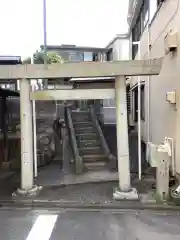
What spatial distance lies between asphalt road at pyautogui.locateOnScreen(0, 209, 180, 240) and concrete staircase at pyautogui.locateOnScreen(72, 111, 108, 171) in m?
5.13

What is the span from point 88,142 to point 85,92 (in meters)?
5.96

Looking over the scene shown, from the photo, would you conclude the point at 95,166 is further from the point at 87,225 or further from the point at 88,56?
the point at 88,56

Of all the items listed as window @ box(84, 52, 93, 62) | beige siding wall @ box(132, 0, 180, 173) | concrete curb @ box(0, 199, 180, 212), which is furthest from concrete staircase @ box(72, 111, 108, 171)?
window @ box(84, 52, 93, 62)

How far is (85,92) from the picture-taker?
343 inches

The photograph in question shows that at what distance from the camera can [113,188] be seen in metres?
9.34

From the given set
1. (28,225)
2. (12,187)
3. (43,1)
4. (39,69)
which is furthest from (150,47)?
(28,225)

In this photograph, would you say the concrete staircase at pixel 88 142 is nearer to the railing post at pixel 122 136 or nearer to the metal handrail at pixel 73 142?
the metal handrail at pixel 73 142

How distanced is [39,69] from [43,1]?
95.1 inches

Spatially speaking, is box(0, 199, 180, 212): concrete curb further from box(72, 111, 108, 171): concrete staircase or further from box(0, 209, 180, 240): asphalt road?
box(72, 111, 108, 171): concrete staircase

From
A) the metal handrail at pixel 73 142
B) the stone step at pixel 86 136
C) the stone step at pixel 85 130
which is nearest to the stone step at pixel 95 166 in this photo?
the metal handrail at pixel 73 142

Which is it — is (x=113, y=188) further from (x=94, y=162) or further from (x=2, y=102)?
(x=2, y=102)

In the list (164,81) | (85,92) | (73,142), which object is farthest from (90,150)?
(85,92)

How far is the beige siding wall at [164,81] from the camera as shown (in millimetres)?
9148

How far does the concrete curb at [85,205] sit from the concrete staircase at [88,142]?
4441mm
